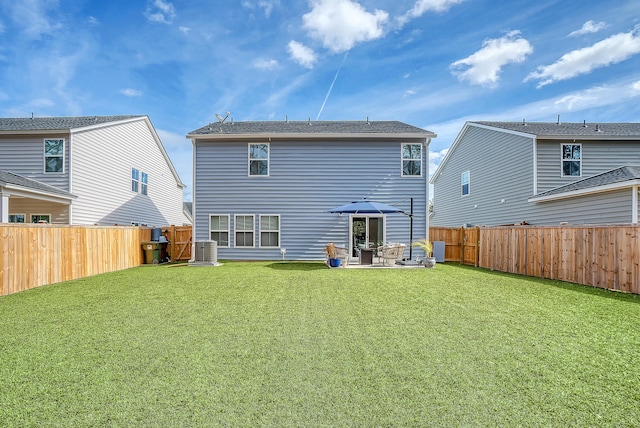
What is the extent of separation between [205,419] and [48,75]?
17139mm

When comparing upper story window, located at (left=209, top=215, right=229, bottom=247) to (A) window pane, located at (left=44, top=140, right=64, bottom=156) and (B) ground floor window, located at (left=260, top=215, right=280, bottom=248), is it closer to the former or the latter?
(B) ground floor window, located at (left=260, top=215, right=280, bottom=248)

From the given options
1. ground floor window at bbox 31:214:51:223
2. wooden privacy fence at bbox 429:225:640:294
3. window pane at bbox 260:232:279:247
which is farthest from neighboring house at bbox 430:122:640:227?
ground floor window at bbox 31:214:51:223

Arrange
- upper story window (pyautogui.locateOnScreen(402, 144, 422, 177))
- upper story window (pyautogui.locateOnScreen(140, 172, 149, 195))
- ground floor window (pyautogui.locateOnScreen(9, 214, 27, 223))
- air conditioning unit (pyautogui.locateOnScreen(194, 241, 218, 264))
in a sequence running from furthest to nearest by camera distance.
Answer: upper story window (pyautogui.locateOnScreen(140, 172, 149, 195)) < upper story window (pyautogui.locateOnScreen(402, 144, 422, 177)) < ground floor window (pyautogui.locateOnScreen(9, 214, 27, 223)) < air conditioning unit (pyautogui.locateOnScreen(194, 241, 218, 264))

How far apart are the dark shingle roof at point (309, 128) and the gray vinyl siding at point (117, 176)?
451 centimetres

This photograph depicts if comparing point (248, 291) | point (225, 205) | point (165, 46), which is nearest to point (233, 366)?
point (248, 291)

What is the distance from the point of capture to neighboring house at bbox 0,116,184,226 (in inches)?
478

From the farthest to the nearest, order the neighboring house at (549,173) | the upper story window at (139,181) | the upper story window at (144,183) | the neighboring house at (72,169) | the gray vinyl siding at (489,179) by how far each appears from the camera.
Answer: the upper story window at (144,183), the upper story window at (139,181), the gray vinyl siding at (489,179), the neighboring house at (72,169), the neighboring house at (549,173)

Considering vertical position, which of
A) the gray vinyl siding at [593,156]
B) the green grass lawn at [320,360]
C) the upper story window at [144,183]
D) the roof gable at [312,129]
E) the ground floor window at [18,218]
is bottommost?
the green grass lawn at [320,360]

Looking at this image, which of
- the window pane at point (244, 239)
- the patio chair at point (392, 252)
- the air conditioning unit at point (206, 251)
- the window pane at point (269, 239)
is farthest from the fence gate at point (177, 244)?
the patio chair at point (392, 252)

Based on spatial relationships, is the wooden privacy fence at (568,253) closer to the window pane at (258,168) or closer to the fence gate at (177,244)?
the window pane at (258,168)

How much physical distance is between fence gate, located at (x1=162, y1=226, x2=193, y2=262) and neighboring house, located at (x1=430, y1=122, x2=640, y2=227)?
15.0 meters

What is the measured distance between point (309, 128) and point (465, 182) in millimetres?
10140

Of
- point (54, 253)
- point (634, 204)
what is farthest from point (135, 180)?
point (634, 204)

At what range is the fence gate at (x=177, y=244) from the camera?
46.8 feet
